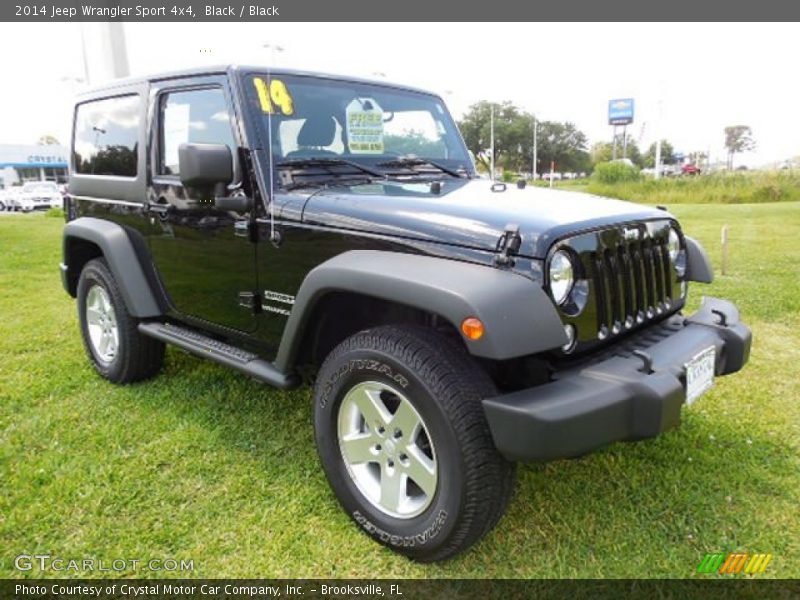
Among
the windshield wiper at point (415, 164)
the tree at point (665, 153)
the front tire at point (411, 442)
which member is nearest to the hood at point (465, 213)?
the windshield wiper at point (415, 164)

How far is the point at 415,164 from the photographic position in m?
3.49

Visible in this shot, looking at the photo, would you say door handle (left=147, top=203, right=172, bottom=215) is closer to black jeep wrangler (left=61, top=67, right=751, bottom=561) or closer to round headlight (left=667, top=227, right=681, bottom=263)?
black jeep wrangler (left=61, top=67, right=751, bottom=561)

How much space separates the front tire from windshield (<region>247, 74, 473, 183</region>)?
3.75ft

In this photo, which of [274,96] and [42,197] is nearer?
[274,96]

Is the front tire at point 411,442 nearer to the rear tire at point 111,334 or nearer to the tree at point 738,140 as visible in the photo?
the rear tire at point 111,334

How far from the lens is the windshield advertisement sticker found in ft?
10.8

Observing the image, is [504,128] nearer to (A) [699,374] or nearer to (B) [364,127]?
(B) [364,127]

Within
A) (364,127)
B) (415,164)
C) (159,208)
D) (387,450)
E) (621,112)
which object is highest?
(621,112)

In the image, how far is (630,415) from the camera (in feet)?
7.04

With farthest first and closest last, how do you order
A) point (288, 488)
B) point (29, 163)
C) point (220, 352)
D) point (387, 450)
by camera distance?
point (29, 163) → point (220, 352) → point (288, 488) → point (387, 450)

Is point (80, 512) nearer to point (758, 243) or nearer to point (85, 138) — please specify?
point (85, 138)

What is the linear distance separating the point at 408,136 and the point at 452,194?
91 centimetres

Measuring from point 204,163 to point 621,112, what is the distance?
64797 mm

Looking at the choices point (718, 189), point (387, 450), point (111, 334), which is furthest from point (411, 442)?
point (718, 189)
